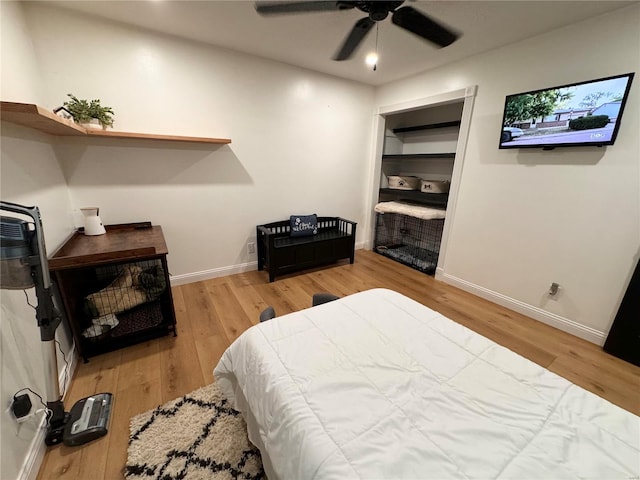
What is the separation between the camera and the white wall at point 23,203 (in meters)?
1.09

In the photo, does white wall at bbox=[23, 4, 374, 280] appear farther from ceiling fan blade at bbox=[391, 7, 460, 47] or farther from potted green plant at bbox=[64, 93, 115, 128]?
ceiling fan blade at bbox=[391, 7, 460, 47]

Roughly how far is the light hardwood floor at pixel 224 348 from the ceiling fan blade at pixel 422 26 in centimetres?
237

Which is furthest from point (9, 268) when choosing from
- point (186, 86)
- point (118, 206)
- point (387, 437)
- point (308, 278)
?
point (308, 278)

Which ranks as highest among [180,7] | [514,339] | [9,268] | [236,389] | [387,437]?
[180,7]

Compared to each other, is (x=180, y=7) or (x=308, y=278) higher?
(x=180, y=7)

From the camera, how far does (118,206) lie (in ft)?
8.28

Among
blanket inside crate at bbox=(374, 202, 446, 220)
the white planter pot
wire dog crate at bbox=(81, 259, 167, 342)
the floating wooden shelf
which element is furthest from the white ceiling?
wire dog crate at bbox=(81, 259, 167, 342)

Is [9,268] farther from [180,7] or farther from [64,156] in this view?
[180,7]

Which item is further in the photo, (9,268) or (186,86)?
(186,86)

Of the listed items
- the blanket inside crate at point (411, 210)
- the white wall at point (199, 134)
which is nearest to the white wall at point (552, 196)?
the blanket inside crate at point (411, 210)

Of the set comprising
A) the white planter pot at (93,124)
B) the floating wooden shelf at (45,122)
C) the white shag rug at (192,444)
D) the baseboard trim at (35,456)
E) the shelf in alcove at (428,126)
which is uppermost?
the shelf in alcove at (428,126)

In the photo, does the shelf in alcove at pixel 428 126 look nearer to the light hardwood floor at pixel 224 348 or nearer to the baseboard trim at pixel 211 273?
the light hardwood floor at pixel 224 348

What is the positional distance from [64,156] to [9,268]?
70.5 inches

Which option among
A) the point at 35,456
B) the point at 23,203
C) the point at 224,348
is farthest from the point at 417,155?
the point at 35,456
